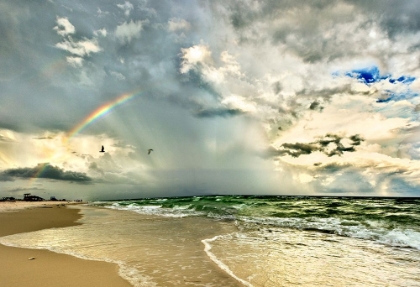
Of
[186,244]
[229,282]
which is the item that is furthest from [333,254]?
[186,244]

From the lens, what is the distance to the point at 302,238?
35.0 ft

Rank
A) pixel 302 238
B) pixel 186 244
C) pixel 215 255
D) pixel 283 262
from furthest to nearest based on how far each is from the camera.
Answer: pixel 302 238
pixel 186 244
pixel 215 255
pixel 283 262

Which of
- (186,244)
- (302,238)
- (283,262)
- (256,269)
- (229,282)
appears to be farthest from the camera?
(302,238)

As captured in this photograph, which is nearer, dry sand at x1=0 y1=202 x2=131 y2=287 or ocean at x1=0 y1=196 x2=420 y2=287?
dry sand at x1=0 y1=202 x2=131 y2=287

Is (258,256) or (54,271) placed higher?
(54,271)

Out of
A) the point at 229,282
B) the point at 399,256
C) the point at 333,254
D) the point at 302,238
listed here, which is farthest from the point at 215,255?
the point at 399,256

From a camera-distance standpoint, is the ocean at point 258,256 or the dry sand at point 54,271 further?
the ocean at point 258,256

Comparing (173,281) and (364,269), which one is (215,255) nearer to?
A: (173,281)

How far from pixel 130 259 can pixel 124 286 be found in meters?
2.10

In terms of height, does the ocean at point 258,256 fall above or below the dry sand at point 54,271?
below

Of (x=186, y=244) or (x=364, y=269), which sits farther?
(x=186, y=244)

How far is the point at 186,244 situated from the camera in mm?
9141

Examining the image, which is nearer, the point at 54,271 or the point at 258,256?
the point at 54,271

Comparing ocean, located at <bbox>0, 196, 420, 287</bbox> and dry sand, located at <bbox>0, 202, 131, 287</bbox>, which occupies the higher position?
dry sand, located at <bbox>0, 202, 131, 287</bbox>
